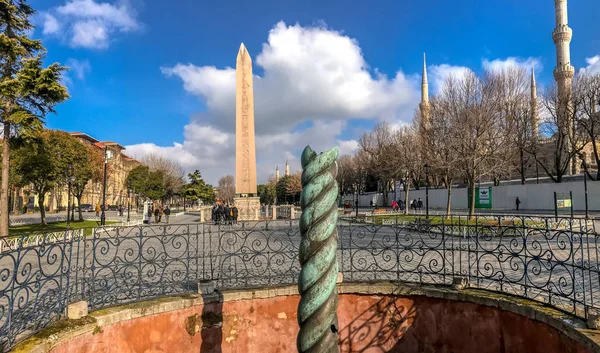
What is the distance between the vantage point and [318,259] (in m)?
1.94

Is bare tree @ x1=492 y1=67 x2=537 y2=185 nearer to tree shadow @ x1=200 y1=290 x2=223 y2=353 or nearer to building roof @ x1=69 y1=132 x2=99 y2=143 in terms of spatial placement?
tree shadow @ x1=200 y1=290 x2=223 y2=353

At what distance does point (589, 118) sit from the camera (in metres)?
27.2

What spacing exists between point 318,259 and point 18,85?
58.2 feet

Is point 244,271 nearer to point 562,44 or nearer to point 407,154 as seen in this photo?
point 407,154

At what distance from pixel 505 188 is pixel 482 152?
1543 centimetres

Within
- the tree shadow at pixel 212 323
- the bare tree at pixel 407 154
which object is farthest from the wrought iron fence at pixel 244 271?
the bare tree at pixel 407 154

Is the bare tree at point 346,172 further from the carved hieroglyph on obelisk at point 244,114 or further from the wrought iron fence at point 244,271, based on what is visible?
the wrought iron fence at point 244,271

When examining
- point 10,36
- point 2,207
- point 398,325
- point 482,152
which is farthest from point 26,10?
point 482,152

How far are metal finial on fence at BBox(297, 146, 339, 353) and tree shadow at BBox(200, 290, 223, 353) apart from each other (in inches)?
124

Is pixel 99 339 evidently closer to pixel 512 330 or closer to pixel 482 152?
pixel 512 330

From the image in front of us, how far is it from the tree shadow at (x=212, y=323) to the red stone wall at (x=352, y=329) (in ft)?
0.04

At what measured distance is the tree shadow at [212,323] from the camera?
4.77m

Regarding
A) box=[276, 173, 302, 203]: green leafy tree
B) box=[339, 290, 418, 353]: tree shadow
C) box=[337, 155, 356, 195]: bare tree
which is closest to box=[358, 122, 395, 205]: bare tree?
box=[337, 155, 356, 195]: bare tree

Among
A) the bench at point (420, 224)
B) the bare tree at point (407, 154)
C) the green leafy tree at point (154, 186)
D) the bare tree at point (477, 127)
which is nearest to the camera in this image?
the bench at point (420, 224)
